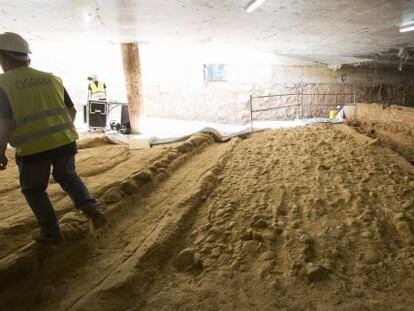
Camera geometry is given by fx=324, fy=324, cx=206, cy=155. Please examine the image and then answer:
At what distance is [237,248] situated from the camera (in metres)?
2.28

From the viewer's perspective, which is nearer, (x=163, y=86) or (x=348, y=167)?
(x=348, y=167)

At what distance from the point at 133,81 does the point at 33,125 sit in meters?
6.97

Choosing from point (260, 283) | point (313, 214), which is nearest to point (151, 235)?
point (260, 283)

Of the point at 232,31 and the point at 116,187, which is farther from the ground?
the point at 232,31

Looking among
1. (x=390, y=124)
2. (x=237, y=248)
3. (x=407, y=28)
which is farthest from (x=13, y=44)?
(x=407, y=28)

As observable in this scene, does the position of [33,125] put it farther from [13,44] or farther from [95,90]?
[95,90]

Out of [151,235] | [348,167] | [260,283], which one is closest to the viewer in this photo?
[260,283]

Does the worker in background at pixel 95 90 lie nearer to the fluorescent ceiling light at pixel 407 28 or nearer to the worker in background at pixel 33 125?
the worker in background at pixel 33 125

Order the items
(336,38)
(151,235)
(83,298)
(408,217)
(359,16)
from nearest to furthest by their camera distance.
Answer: (83,298)
(151,235)
(408,217)
(359,16)
(336,38)

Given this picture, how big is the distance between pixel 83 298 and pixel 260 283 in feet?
3.23

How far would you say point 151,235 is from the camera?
2.43m

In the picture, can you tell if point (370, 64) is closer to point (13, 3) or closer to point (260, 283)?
point (13, 3)

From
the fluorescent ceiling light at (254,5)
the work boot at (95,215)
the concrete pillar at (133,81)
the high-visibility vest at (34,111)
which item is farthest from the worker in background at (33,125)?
the concrete pillar at (133,81)

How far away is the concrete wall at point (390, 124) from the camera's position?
611cm
